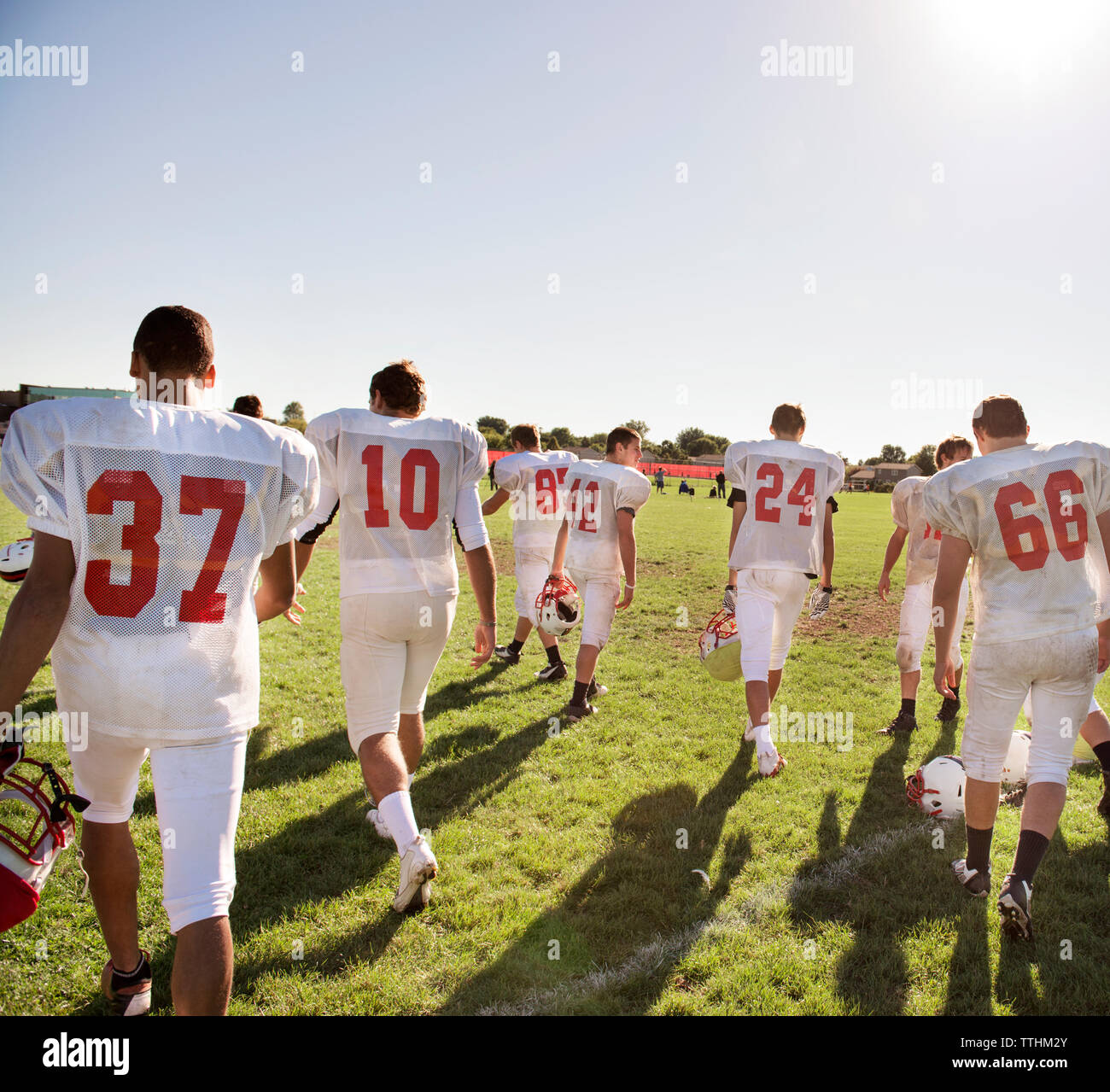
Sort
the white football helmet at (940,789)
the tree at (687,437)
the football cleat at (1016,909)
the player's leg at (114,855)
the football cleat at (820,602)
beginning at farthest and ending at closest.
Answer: the tree at (687,437), the football cleat at (820,602), the white football helmet at (940,789), the football cleat at (1016,909), the player's leg at (114,855)

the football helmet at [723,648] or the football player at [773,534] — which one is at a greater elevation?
the football player at [773,534]

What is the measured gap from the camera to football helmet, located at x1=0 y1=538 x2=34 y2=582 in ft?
13.3

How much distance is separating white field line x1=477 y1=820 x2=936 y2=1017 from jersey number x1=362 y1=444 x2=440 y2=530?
214cm

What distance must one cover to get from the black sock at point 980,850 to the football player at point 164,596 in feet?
11.3

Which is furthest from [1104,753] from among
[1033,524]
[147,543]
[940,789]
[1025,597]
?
[147,543]

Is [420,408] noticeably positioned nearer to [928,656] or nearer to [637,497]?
[637,497]

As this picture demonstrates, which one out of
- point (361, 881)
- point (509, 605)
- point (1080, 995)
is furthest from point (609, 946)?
point (509, 605)

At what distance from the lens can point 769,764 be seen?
16.9ft

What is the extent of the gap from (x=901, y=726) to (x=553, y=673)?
3.19 m

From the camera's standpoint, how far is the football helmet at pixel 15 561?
4.06 m

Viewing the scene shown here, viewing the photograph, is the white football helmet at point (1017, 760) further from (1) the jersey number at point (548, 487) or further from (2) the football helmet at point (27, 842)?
(2) the football helmet at point (27, 842)

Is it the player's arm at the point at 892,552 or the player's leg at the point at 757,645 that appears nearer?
the player's leg at the point at 757,645

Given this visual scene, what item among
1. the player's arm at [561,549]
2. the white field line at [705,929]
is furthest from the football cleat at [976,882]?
the player's arm at [561,549]

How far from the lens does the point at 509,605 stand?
1109 centimetres
